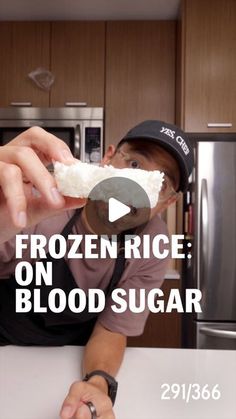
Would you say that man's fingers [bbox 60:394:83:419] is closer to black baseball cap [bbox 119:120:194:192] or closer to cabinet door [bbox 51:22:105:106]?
black baseball cap [bbox 119:120:194:192]

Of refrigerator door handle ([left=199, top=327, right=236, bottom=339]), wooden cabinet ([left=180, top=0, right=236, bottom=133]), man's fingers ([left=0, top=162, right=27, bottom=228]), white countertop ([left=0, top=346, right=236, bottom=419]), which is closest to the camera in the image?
man's fingers ([left=0, top=162, right=27, bottom=228])

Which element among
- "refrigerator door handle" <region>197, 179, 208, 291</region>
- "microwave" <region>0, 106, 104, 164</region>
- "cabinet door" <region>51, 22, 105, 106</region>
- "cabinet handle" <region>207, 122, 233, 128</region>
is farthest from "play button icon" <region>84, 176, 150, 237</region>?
"cabinet door" <region>51, 22, 105, 106</region>

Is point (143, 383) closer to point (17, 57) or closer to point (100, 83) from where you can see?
point (100, 83)

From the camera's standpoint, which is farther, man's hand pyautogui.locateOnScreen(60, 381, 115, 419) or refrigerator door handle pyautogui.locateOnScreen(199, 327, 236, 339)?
refrigerator door handle pyautogui.locateOnScreen(199, 327, 236, 339)

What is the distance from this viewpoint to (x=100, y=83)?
1643mm

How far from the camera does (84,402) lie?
1.23 feet

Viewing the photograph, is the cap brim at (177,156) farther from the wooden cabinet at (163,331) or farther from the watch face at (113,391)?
the wooden cabinet at (163,331)

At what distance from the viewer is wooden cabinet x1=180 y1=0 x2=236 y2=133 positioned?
1.42 m

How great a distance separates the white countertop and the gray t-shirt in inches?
1.7

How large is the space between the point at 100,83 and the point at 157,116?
0.86 feet

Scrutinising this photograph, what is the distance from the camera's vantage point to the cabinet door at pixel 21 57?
1649 mm

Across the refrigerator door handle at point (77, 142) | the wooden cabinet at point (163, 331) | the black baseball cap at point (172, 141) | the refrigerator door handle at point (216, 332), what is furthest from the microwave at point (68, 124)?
the black baseball cap at point (172, 141)

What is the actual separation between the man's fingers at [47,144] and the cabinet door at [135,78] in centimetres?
128

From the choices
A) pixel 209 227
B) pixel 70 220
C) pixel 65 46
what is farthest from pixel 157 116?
pixel 70 220
